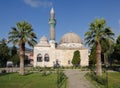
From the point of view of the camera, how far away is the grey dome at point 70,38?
93188mm

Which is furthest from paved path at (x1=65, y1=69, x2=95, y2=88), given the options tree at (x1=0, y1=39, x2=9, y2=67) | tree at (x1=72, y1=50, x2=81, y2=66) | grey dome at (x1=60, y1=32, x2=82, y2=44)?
grey dome at (x1=60, y1=32, x2=82, y2=44)

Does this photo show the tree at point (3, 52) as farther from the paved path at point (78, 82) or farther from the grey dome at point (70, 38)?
the paved path at point (78, 82)

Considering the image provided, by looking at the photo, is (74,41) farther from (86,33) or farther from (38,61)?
(86,33)

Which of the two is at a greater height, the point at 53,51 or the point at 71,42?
the point at 71,42

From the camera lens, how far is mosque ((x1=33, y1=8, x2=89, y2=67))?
3457 inches

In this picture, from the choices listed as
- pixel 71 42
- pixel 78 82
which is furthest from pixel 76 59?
pixel 78 82

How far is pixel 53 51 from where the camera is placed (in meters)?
88.8

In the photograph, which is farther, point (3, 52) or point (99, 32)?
point (3, 52)

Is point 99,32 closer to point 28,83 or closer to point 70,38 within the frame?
point 28,83

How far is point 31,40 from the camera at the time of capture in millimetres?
42719

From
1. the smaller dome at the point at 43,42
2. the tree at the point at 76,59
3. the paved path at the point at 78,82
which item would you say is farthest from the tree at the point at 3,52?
the paved path at the point at 78,82

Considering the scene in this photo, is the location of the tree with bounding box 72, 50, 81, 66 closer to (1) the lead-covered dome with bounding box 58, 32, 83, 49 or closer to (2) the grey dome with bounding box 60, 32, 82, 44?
(1) the lead-covered dome with bounding box 58, 32, 83, 49

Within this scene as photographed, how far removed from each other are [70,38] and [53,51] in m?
9.33

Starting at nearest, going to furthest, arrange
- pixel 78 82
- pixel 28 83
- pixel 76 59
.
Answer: pixel 28 83, pixel 78 82, pixel 76 59
